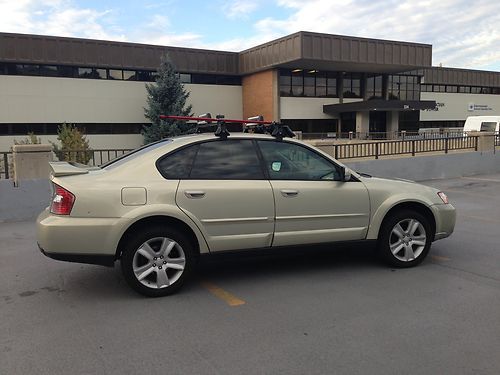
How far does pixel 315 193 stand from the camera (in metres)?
5.05

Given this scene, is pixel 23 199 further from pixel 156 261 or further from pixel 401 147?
pixel 401 147

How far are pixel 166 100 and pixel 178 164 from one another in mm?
26900

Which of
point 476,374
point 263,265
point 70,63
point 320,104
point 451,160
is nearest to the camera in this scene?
point 476,374

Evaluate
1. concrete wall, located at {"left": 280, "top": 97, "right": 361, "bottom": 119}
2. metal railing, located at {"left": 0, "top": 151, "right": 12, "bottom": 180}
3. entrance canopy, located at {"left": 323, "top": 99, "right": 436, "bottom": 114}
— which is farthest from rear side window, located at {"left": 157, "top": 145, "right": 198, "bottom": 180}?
entrance canopy, located at {"left": 323, "top": 99, "right": 436, "bottom": 114}

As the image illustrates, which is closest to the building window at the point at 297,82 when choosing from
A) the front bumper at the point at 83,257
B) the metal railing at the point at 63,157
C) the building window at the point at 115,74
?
the building window at the point at 115,74

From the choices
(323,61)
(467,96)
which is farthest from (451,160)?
(467,96)

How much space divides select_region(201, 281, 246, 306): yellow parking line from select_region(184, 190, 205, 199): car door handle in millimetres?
991

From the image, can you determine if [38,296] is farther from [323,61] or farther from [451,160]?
[323,61]

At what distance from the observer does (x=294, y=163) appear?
203 inches

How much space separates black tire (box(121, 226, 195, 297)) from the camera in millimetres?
4461

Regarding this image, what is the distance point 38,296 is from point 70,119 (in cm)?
2920

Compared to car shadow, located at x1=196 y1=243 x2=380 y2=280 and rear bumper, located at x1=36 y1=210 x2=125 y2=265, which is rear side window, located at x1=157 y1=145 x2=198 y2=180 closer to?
rear bumper, located at x1=36 y1=210 x2=125 y2=265

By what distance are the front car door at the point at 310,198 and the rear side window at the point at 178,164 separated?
2.60ft

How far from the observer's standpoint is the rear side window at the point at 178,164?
468cm
